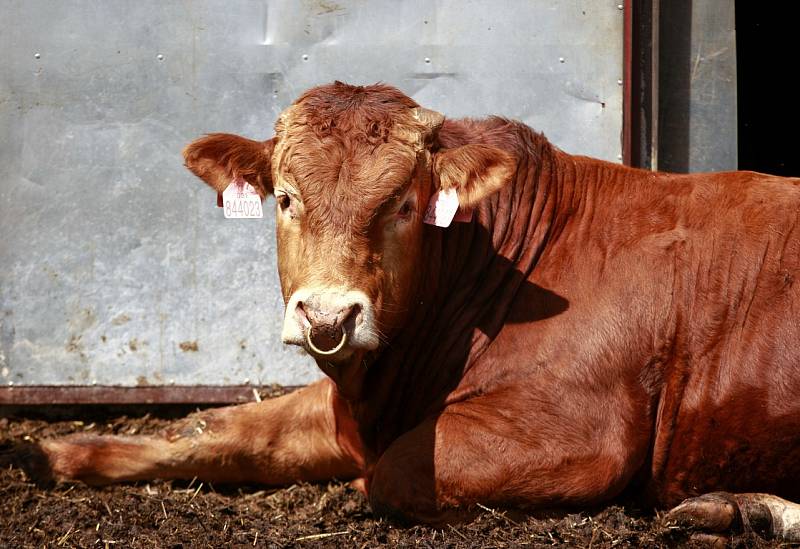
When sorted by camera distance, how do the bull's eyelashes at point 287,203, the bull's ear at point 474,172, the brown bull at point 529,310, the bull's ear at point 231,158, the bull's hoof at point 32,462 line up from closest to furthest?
the brown bull at point 529,310, the bull's eyelashes at point 287,203, the bull's ear at point 474,172, the bull's ear at point 231,158, the bull's hoof at point 32,462

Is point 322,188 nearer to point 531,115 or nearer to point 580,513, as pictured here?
point 580,513

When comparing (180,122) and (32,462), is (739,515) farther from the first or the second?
(180,122)

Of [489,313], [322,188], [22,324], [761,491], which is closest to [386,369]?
[489,313]

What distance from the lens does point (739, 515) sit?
4.82m

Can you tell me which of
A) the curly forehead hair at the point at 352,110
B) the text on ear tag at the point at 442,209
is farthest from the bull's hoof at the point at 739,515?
the curly forehead hair at the point at 352,110

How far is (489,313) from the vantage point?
5.46 meters

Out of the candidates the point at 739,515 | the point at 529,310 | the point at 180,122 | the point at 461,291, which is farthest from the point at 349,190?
the point at 180,122

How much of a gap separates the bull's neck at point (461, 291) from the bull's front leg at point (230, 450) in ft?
2.12

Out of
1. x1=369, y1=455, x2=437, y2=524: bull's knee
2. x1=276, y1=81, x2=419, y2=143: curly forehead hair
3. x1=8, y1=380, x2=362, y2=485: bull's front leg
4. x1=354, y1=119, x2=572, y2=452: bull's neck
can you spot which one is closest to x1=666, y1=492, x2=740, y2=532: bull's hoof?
x1=369, y1=455, x2=437, y2=524: bull's knee

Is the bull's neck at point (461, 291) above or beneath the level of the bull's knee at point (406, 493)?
above

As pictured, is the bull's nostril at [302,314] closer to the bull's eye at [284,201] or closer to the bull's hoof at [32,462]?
the bull's eye at [284,201]

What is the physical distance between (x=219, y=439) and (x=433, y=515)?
5.90ft

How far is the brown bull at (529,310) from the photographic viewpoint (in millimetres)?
4910

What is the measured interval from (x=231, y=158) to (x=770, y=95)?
729 cm
